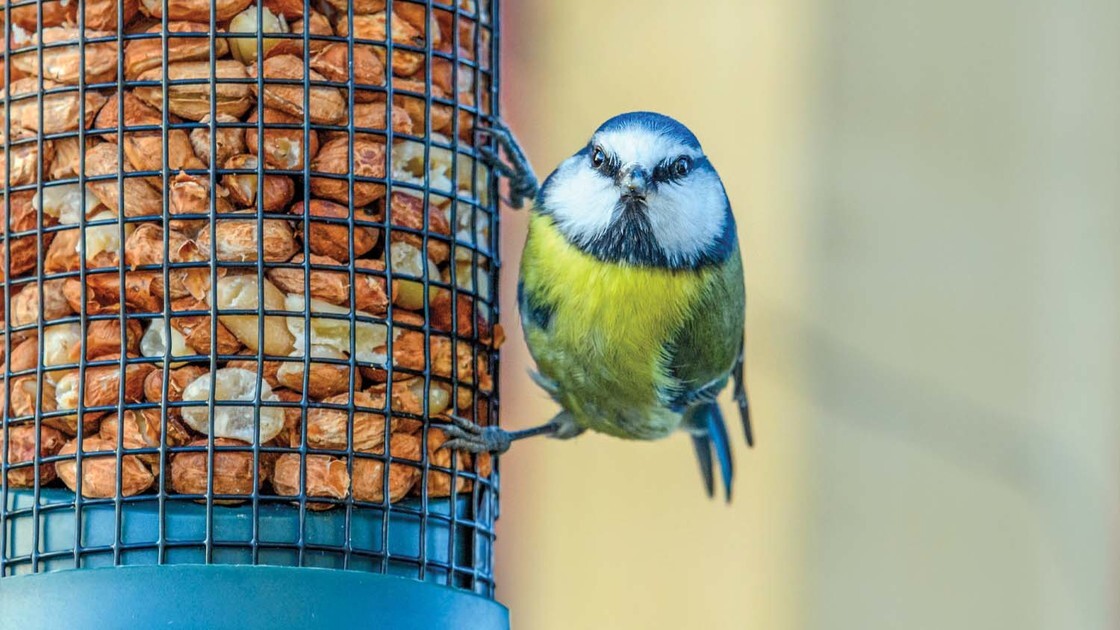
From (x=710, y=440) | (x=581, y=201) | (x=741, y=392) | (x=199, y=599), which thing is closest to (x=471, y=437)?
(x=581, y=201)

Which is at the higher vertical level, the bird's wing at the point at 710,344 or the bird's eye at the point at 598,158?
the bird's eye at the point at 598,158

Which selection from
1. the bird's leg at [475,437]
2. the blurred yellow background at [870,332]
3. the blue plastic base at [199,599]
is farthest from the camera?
the blurred yellow background at [870,332]

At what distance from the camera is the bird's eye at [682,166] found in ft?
10.2

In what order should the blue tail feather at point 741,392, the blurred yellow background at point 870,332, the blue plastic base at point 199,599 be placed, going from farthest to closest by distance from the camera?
the blurred yellow background at point 870,332 < the blue tail feather at point 741,392 < the blue plastic base at point 199,599

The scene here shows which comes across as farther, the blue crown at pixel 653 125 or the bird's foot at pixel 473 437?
the blue crown at pixel 653 125

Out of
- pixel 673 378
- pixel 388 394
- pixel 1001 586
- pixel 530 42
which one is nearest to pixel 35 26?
pixel 388 394

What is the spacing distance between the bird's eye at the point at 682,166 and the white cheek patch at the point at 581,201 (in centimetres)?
13

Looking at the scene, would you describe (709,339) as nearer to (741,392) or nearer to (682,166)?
(682,166)

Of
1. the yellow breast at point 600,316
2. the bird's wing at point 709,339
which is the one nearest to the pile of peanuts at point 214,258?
the yellow breast at point 600,316

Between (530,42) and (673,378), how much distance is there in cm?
276

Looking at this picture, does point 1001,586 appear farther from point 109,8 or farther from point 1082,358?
point 109,8

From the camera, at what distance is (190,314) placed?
2.68 metres

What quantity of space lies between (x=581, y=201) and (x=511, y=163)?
249mm

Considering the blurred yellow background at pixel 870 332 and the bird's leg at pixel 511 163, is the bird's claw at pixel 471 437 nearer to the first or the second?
the bird's leg at pixel 511 163
